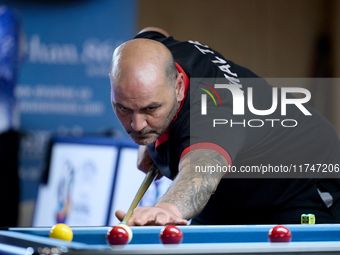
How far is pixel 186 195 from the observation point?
133cm

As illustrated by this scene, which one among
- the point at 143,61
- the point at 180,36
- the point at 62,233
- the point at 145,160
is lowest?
the point at 145,160

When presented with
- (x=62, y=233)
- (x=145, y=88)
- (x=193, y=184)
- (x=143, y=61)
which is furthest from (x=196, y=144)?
(x=62, y=233)

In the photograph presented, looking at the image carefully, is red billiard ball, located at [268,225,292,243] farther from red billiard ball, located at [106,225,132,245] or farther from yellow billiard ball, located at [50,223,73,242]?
yellow billiard ball, located at [50,223,73,242]

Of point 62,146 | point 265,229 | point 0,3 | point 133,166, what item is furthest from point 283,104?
point 0,3

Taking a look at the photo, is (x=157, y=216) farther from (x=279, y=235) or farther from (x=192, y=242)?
(x=279, y=235)

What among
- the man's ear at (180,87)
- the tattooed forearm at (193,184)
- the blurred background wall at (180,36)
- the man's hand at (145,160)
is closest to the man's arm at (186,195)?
the tattooed forearm at (193,184)

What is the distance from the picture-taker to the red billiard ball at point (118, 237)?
1030 millimetres

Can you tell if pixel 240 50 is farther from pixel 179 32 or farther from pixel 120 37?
pixel 120 37

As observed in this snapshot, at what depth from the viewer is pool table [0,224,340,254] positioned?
0.96 meters

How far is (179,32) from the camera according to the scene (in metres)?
5.14

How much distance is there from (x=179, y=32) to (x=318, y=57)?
1.94m

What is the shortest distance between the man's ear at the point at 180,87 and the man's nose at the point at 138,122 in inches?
8.6

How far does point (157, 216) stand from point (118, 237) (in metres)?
0.18

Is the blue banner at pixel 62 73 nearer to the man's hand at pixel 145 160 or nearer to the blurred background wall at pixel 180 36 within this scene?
the blurred background wall at pixel 180 36
